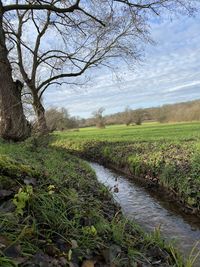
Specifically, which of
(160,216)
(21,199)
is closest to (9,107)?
(160,216)

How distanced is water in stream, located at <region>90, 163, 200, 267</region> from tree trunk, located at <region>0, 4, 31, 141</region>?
583 centimetres

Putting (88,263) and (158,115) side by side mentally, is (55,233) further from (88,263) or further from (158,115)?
(158,115)

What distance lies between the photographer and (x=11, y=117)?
14.5 m

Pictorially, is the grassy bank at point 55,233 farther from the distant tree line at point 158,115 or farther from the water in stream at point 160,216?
the distant tree line at point 158,115

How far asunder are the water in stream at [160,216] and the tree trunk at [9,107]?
5.83 m

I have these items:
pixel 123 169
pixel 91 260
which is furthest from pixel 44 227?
pixel 123 169

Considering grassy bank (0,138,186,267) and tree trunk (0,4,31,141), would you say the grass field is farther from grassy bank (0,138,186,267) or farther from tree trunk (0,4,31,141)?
grassy bank (0,138,186,267)

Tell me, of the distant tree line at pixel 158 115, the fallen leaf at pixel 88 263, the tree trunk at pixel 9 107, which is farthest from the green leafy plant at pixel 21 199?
the distant tree line at pixel 158 115

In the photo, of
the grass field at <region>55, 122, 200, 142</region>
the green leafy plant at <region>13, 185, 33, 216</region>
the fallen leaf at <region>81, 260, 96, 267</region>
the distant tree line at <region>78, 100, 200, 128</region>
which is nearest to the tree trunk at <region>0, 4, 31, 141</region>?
the grass field at <region>55, 122, 200, 142</region>

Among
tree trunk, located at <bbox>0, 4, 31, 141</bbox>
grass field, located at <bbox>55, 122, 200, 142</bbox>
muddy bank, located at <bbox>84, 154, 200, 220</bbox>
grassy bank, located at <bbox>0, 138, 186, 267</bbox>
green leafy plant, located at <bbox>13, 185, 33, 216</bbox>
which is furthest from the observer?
grass field, located at <bbox>55, 122, 200, 142</bbox>

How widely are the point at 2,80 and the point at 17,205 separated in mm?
11687

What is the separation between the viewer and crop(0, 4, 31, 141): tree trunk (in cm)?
1424

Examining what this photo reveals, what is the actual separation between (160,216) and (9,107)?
29.0 feet

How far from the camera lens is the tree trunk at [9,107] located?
14.2 metres
